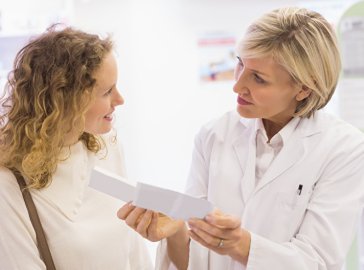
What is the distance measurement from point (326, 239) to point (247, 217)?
0.23 meters

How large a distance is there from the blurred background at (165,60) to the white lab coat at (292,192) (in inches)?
61.5

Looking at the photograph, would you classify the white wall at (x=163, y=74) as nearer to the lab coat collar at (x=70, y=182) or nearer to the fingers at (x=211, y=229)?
the lab coat collar at (x=70, y=182)

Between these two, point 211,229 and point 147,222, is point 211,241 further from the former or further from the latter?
point 147,222

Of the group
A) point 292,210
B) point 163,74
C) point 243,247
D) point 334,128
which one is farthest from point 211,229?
point 163,74

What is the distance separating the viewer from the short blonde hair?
4.73 ft

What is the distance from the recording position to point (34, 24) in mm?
2986

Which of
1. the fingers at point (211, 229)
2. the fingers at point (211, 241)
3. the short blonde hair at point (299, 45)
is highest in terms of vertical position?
the short blonde hair at point (299, 45)

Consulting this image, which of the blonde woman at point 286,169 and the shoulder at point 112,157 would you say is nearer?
the blonde woman at point 286,169

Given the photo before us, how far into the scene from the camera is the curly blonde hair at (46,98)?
1.39m

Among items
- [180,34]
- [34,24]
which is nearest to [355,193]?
[180,34]

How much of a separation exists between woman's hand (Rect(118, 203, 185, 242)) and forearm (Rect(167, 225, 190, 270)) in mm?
128

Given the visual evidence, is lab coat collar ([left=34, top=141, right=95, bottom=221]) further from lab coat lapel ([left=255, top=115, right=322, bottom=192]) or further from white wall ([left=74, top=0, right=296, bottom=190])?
white wall ([left=74, top=0, right=296, bottom=190])

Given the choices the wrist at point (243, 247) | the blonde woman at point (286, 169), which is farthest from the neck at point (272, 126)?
the wrist at point (243, 247)

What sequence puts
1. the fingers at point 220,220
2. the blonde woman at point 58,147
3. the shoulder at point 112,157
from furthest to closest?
1. the shoulder at point 112,157
2. the blonde woman at point 58,147
3. the fingers at point 220,220
